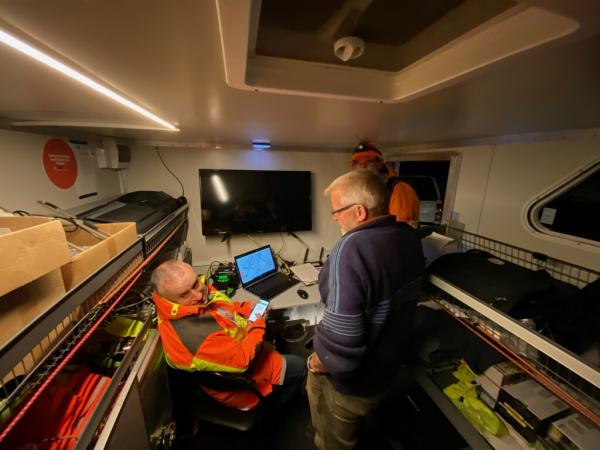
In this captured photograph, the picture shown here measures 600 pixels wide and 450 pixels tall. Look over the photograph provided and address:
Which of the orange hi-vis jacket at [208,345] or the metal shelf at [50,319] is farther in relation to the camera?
the orange hi-vis jacket at [208,345]

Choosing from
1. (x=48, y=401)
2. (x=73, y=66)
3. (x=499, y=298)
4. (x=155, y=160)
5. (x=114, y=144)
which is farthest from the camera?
(x=155, y=160)

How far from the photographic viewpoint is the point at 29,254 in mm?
470

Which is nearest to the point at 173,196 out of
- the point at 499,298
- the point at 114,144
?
the point at 114,144

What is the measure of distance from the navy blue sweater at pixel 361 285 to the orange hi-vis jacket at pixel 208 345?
0.53m

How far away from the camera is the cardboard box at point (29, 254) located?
0.43m

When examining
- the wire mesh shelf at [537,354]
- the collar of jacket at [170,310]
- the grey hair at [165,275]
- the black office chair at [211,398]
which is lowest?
the black office chair at [211,398]

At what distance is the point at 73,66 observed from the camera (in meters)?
0.52

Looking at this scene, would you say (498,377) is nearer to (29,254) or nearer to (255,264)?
(29,254)

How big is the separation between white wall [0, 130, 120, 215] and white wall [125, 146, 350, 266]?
2.85 ft

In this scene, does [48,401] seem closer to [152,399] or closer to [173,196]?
[152,399]

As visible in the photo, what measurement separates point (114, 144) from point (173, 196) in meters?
0.62

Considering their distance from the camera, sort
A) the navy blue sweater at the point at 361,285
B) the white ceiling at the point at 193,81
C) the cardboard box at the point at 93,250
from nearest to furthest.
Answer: the white ceiling at the point at 193,81 → the cardboard box at the point at 93,250 → the navy blue sweater at the point at 361,285

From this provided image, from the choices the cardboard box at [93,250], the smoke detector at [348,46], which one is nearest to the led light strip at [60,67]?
the cardboard box at [93,250]

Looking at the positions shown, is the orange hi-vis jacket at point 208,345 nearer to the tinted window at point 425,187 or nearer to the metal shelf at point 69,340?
Result: the metal shelf at point 69,340
